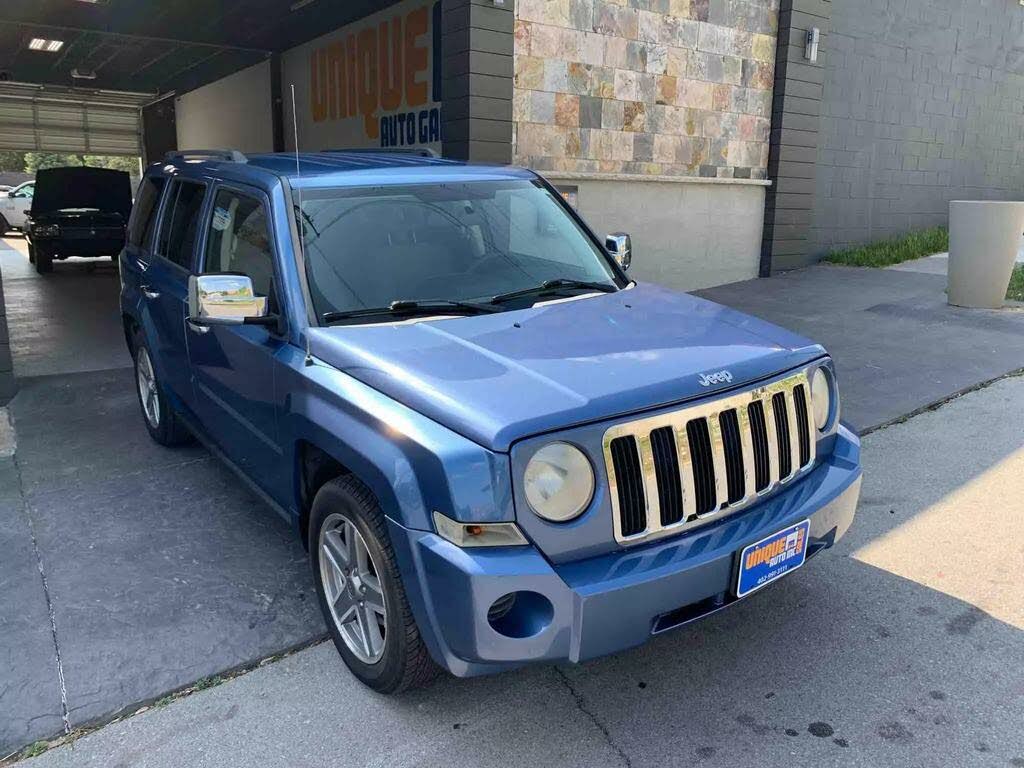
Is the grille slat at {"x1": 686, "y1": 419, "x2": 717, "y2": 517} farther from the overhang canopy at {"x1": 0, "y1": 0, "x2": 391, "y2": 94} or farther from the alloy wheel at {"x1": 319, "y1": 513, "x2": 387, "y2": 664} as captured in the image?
the overhang canopy at {"x1": 0, "y1": 0, "x2": 391, "y2": 94}

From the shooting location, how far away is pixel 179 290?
4.45 meters

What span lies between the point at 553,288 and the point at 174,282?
222 cm

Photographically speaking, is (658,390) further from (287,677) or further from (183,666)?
(183,666)

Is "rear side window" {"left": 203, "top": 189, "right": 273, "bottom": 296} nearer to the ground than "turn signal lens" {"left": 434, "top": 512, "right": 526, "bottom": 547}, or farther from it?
farther from it

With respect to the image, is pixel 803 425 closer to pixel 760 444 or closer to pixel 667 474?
pixel 760 444

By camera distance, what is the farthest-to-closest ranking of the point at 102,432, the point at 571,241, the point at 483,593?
the point at 102,432, the point at 571,241, the point at 483,593

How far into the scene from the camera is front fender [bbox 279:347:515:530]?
7.79 feet

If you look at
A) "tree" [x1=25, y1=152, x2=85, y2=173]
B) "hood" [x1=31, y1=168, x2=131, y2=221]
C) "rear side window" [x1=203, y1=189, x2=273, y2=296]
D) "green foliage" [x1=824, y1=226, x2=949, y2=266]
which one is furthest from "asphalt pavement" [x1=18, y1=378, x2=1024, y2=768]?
"tree" [x1=25, y1=152, x2=85, y2=173]

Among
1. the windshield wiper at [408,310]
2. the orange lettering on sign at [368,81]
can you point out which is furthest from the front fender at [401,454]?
the orange lettering on sign at [368,81]

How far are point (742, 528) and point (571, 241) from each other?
188cm

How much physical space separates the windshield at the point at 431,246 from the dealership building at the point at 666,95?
505 cm

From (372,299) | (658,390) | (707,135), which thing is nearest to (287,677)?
(372,299)

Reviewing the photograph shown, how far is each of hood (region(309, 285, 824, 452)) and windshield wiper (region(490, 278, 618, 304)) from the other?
151 mm

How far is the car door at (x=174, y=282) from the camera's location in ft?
14.5
